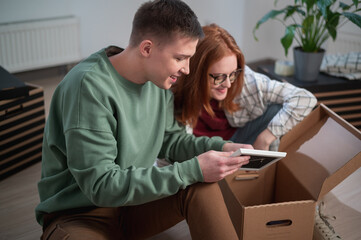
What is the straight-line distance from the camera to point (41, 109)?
7.93 ft

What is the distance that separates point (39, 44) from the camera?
368cm

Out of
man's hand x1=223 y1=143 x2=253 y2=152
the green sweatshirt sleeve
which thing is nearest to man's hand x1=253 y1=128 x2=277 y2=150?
man's hand x1=223 y1=143 x2=253 y2=152

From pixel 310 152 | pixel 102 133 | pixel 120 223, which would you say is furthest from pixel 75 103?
pixel 310 152

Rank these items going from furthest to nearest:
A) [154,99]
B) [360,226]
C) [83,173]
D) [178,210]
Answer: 1. [360,226]
2. [154,99]
3. [178,210]
4. [83,173]

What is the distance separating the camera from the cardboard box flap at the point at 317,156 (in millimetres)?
1615

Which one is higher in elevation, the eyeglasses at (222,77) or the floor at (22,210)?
the eyeglasses at (222,77)

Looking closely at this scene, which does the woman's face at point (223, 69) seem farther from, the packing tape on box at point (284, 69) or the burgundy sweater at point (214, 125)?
the packing tape on box at point (284, 69)

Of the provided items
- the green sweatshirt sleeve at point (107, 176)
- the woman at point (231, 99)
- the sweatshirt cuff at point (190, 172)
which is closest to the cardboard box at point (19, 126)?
the woman at point (231, 99)

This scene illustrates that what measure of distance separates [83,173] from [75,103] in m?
0.20

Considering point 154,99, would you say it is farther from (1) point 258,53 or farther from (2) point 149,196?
(1) point 258,53

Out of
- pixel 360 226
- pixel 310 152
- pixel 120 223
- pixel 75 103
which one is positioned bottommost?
pixel 360 226

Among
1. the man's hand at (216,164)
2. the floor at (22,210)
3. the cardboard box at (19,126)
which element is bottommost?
the floor at (22,210)

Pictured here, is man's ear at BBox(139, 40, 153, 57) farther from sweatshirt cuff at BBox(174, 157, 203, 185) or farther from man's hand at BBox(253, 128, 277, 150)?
man's hand at BBox(253, 128, 277, 150)

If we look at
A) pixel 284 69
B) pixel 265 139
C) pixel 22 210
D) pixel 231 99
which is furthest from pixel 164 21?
pixel 284 69
